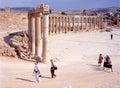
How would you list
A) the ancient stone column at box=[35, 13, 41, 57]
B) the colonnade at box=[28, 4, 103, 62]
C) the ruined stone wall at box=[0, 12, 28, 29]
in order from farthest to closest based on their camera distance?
1. the ruined stone wall at box=[0, 12, 28, 29]
2. the ancient stone column at box=[35, 13, 41, 57]
3. the colonnade at box=[28, 4, 103, 62]

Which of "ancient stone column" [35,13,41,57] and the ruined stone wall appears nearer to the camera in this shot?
"ancient stone column" [35,13,41,57]

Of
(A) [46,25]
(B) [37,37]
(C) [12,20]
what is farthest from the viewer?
(C) [12,20]

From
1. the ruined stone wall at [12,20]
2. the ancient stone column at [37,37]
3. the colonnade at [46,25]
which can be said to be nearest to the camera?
the colonnade at [46,25]

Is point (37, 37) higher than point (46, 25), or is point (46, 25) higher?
point (46, 25)

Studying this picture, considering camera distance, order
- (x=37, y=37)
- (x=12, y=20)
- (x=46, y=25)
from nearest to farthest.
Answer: (x=46, y=25)
(x=37, y=37)
(x=12, y=20)

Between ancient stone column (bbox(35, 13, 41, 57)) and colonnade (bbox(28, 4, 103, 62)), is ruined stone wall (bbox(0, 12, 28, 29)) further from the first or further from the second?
ancient stone column (bbox(35, 13, 41, 57))

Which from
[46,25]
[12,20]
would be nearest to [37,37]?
[46,25]

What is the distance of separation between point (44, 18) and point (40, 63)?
373 cm

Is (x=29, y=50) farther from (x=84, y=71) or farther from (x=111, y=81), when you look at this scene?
(x=111, y=81)

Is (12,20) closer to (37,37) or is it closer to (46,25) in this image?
(37,37)

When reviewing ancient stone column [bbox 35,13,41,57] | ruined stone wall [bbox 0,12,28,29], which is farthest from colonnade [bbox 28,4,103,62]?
ruined stone wall [bbox 0,12,28,29]

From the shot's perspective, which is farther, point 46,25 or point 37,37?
point 37,37

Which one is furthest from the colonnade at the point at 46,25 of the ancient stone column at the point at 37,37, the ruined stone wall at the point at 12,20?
the ruined stone wall at the point at 12,20

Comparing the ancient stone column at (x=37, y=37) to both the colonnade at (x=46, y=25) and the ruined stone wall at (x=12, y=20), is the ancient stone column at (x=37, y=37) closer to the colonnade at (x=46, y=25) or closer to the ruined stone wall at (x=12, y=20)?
the colonnade at (x=46, y=25)
